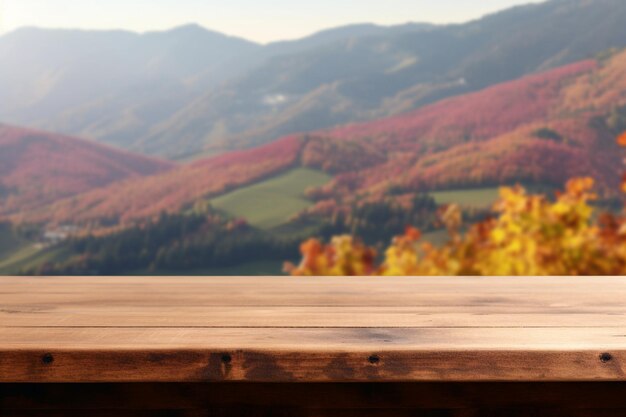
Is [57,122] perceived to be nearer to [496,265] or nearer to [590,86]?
[590,86]

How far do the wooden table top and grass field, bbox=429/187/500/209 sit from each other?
6518 mm

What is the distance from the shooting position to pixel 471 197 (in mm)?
7926

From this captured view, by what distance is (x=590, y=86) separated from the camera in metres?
9.16

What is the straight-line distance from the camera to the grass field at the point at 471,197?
25.8 ft

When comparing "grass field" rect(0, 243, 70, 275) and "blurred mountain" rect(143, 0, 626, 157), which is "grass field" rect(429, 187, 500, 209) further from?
"grass field" rect(0, 243, 70, 275)

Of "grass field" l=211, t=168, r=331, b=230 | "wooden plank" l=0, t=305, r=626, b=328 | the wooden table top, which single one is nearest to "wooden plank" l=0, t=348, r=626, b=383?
the wooden table top

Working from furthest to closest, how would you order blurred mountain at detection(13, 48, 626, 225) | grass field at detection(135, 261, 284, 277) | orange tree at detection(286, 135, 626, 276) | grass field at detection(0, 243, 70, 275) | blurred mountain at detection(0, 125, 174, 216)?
blurred mountain at detection(0, 125, 174, 216) < grass field at detection(0, 243, 70, 275) < grass field at detection(135, 261, 284, 277) < blurred mountain at detection(13, 48, 626, 225) < orange tree at detection(286, 135, 626, 276)

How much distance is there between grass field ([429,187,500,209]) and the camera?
7.87 meters

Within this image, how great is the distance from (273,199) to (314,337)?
8715 millimetres

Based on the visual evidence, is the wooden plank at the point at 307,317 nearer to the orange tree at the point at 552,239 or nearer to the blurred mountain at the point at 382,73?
the orange tree at the point at 552,239

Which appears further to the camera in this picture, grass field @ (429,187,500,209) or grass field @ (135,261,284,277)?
grass field @ (135,261,284,277)
